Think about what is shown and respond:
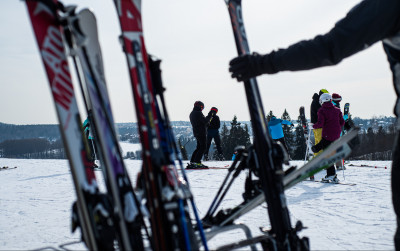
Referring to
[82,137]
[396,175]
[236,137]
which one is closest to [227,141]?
[236,137]

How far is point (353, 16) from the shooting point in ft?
5.11

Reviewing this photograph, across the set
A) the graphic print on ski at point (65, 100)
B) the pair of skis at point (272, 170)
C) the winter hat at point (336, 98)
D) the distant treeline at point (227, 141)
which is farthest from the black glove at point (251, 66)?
the distant treeline at point (227, 141)

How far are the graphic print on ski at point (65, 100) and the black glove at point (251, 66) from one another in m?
0.98

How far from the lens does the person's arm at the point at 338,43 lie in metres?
1.48

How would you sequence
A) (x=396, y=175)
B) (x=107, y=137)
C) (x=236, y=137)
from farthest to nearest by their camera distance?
(x=236, y=137) → (x=396, y=175) → (x=107, y=137)

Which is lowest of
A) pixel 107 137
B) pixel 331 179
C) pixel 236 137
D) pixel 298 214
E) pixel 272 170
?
pixel 236 137

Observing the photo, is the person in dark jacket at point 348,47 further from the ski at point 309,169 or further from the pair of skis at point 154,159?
the pair of skis at point 154,159

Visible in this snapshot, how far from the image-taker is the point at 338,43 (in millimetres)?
1570

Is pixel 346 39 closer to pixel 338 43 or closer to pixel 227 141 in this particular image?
pixel 338 43

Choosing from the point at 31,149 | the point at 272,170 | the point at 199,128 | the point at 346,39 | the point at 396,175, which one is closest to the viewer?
the point at 346,39

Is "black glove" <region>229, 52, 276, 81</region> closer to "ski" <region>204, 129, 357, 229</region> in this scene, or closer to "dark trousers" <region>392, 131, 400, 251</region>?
"ski" <region>204, 129, 357, 229</region>

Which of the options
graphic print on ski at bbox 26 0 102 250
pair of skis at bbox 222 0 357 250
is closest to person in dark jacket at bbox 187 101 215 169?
pair of skis at bbox 222 0 357 250

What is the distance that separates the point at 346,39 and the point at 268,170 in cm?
92

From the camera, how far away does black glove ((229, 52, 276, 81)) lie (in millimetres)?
1743
